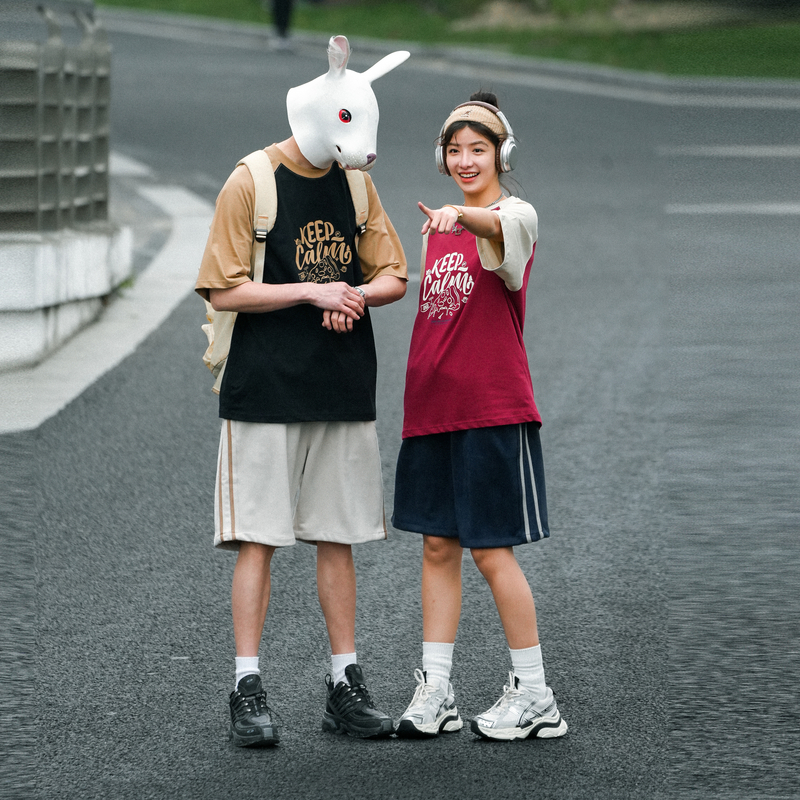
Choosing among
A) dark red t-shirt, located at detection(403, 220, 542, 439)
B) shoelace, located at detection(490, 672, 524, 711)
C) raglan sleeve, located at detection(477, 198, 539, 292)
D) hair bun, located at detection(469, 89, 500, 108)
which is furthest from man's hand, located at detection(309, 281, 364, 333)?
shoelace, located at detection(490, 672, 524, 711)

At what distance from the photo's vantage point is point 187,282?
368 inches

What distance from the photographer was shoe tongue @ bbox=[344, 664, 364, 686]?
366 cm

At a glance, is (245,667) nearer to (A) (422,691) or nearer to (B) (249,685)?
(B) (249,685)

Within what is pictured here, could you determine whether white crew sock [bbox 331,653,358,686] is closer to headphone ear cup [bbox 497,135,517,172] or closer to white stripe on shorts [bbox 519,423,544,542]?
white stripe on shorts [bbox 519,423,544,542]

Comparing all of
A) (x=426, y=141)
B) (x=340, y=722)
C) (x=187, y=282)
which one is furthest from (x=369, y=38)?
(x=340, y=722)

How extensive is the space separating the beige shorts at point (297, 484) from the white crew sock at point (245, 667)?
0.31 m

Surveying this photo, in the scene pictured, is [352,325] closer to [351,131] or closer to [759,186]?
[351,131]

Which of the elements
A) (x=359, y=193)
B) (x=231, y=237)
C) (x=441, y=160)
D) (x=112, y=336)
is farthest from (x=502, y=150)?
(x=112, y=336)

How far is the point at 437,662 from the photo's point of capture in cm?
364

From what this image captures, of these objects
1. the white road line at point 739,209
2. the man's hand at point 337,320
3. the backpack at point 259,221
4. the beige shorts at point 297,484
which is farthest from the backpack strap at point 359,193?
the white road line at point 739,209

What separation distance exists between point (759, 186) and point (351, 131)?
11.1 metres

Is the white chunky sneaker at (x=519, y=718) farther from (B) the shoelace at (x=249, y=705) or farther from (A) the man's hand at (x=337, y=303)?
(A) the man's hand at (x=337, y=303)

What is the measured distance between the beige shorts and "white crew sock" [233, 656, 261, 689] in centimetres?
→ 31

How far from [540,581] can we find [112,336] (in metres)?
4.05
